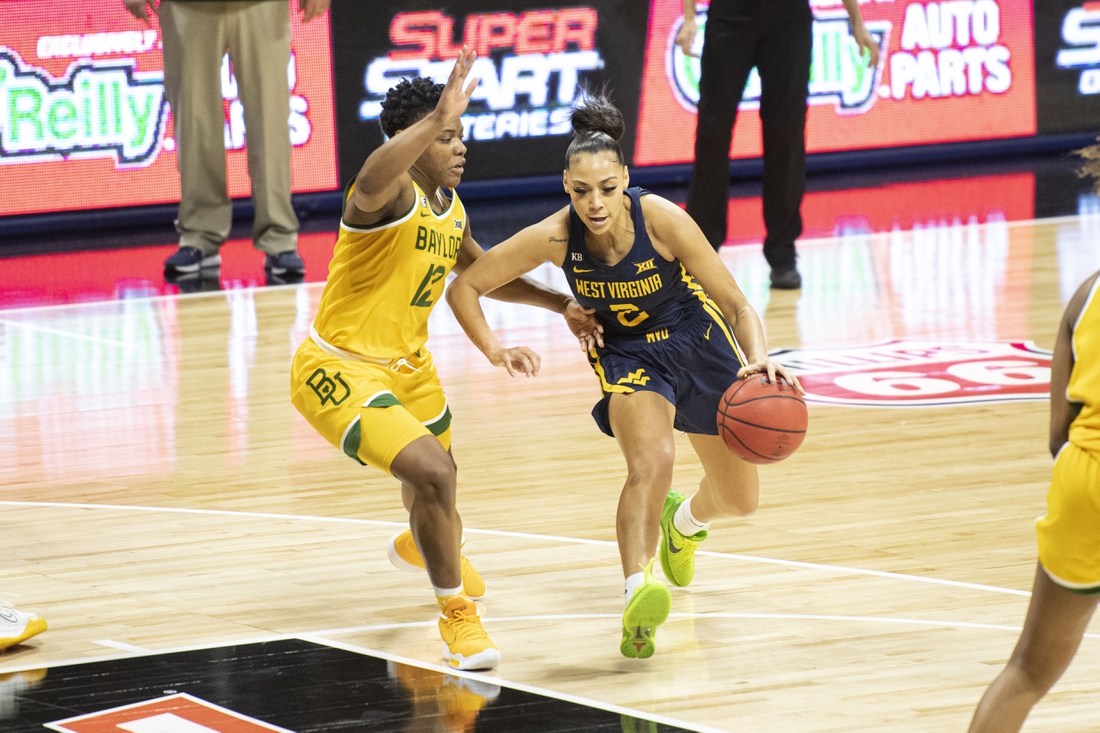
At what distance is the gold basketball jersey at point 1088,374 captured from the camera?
2.70 m

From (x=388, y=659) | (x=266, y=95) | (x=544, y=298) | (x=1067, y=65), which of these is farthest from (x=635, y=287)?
(x=1067, y=65)

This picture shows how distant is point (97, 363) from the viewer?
7.96 m

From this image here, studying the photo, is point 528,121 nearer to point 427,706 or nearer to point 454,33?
point 454,33

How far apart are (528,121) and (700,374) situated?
29.7 ft

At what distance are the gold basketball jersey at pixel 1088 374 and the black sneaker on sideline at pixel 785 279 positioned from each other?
668 cm

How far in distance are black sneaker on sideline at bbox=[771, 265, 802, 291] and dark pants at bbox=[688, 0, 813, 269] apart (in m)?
0.04

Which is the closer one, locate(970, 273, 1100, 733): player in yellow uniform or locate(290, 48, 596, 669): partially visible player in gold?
locate(970, 273, 1100, 733): player in yellow uniform

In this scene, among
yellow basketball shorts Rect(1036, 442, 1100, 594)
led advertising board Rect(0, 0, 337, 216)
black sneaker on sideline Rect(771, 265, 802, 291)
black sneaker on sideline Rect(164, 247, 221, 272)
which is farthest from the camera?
led advertising board Rect(0, 0, 337, 216)

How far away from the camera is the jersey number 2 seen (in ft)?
14.5

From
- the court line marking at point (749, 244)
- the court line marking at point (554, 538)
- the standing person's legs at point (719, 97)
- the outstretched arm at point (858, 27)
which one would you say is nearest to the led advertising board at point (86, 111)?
the court line marking at point (749, 244)

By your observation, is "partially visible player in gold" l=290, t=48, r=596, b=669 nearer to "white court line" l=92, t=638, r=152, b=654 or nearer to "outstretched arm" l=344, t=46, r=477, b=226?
"outstretched arm" l=344, t=46, r=477, b=226

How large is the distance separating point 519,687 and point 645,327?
1.20 metres

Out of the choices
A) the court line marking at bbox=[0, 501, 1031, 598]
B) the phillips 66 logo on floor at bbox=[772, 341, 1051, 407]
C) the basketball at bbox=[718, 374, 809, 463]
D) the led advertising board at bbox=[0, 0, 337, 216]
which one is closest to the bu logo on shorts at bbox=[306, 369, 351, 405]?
the basketball at bbox=[718, 374, 809, 463]

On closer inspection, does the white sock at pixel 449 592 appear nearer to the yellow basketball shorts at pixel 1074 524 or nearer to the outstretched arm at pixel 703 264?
the outstretched arm at pixel 703 264
